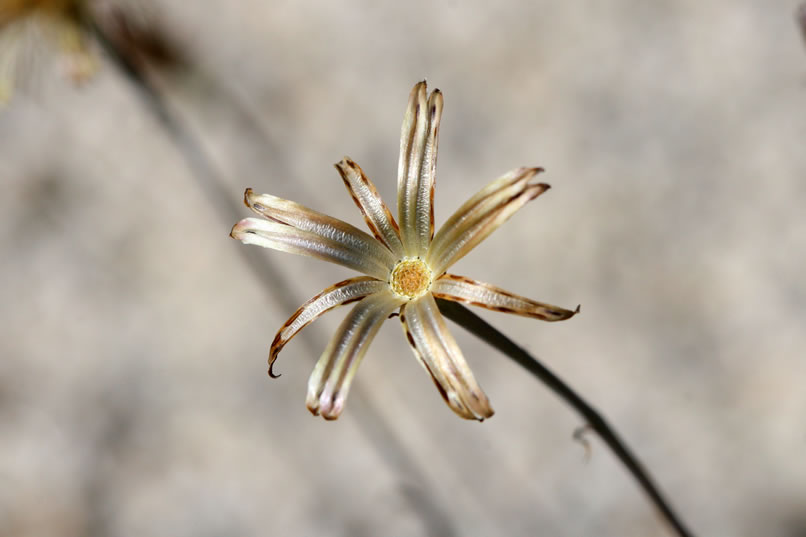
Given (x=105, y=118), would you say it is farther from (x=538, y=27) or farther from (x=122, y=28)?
(x=538, y=27)

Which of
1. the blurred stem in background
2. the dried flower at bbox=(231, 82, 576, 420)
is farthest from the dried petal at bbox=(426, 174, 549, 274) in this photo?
the blurred stem in background

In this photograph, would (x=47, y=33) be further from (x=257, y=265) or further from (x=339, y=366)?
(x=339, y=366)

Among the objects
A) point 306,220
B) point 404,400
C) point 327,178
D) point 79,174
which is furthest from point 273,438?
point 306,220

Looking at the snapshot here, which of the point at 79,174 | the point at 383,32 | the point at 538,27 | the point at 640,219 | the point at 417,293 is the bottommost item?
the point at 417,293

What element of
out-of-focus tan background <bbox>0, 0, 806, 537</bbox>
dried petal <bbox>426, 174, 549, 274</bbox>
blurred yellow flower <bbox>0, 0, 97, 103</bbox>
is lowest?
dried petal <bbox>426, 174, 549, 274</bbox>

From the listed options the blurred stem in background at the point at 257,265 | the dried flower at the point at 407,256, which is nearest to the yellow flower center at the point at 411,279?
the dried flower at the point at 407,256

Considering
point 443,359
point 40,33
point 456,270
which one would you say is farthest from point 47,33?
point 443,359

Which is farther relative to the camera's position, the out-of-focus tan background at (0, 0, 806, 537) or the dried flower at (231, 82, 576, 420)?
the out-of-focus tan background at (0, 0, 806, 537)

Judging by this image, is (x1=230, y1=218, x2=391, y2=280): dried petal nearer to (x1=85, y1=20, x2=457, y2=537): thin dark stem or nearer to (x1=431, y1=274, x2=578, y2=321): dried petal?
(x1=431, y1=274, x2=578, y2=321): dried petal
